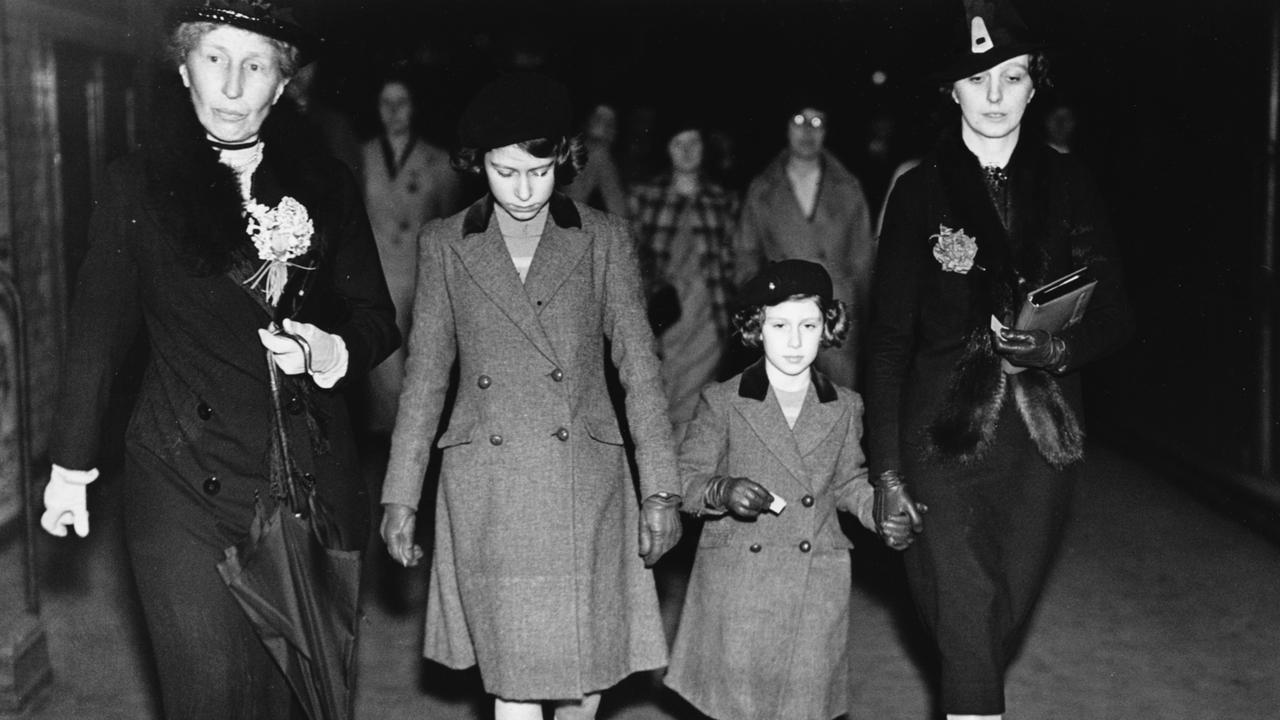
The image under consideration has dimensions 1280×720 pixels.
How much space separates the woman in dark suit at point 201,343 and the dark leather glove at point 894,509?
4.91ft

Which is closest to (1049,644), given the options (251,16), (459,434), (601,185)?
(459,434)

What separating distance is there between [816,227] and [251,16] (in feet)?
16.4

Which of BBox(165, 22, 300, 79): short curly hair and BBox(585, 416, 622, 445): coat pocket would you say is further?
BBox(585, 416, 622, 445): coat pocket

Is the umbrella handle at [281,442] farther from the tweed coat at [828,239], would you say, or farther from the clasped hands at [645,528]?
the tweed coat at [828,239]

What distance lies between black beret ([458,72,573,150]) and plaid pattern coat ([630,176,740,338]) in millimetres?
4205

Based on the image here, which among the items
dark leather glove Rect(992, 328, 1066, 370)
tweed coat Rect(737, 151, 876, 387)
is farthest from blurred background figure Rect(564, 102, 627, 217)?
dark leather glove Rect(992, 328, 1066, 370)

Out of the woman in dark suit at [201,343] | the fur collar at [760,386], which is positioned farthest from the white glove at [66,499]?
the fur collar at [760,386]

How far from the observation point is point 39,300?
922 centimetres

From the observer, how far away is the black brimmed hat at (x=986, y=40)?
14.3 feet

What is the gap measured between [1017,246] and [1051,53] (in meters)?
0.55

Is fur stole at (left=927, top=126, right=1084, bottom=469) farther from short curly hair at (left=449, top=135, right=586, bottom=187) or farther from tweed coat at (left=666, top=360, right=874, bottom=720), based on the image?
short curly hair at (left=449, top=135, right=586, bottom=187)

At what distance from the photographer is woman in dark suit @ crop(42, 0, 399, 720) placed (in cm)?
386

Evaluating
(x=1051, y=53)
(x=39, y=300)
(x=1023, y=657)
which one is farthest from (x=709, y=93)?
(x=1051, y=53)

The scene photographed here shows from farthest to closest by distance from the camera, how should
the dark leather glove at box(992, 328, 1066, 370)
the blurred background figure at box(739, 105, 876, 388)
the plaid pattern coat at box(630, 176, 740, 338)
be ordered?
the plaid pattern coat at box(630, 176, 740, 338), the blurred background figure at box(739, 105, 876, 388), the dark leather glove at box(992, 328, 1066, 370)
